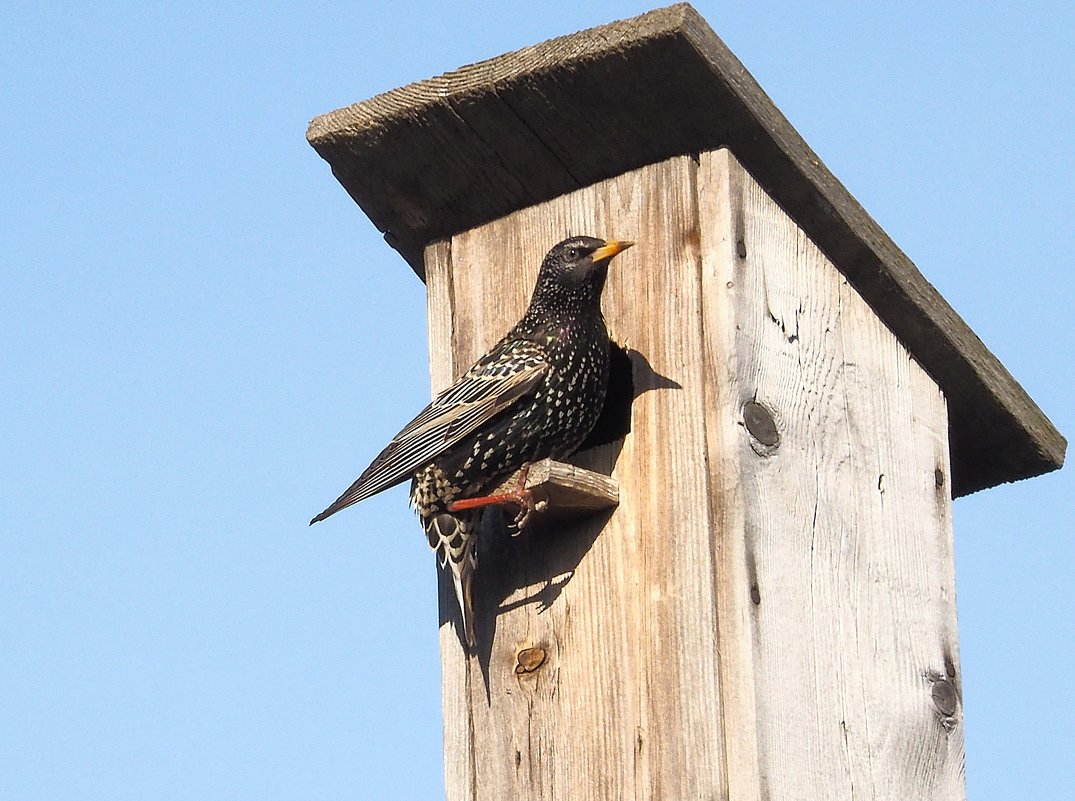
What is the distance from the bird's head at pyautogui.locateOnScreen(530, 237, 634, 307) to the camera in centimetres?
472

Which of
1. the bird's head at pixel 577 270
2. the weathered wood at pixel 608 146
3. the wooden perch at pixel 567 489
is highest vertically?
the weathered wood at pixel 608 146

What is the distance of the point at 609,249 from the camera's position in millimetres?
4703

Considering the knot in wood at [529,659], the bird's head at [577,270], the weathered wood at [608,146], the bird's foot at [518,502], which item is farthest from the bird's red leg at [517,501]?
the weathered wood at [608,146]

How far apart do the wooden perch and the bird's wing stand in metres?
0.16

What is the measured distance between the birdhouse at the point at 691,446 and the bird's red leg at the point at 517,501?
2.4 inches

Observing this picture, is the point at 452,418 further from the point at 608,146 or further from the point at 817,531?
the point at 817,531

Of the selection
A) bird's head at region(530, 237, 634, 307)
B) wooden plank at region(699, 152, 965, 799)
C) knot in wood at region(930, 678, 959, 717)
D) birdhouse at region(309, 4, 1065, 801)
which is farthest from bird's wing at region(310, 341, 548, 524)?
knot in wood at region(930, 678, 959, 717)

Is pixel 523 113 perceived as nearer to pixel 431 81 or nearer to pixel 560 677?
pixel 431 81

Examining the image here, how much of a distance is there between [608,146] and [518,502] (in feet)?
2.92

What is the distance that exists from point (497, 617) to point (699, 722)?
0.68 m

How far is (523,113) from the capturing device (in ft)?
15.9

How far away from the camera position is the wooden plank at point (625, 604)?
431cm

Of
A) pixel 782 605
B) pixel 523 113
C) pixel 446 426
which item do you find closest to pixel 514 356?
pixel 446 426

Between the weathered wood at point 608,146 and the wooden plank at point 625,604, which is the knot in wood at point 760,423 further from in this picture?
the weathered wood at point 608,146
